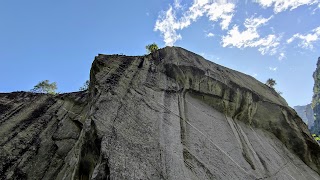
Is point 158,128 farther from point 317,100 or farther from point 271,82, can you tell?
point 317,100

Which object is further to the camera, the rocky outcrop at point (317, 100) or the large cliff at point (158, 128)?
the rocky outcrop at point (317, 100)

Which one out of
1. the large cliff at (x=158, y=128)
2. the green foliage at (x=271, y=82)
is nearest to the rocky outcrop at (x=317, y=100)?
the green foliage at (x=271, y=82)

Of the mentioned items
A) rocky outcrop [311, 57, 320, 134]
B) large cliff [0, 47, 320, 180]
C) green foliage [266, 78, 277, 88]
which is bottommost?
large cliff [0, 47, 320, 180]

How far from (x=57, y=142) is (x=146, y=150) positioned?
6.73m

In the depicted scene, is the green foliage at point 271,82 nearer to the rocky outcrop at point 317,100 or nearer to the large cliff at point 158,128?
the large cliff at point 158,128

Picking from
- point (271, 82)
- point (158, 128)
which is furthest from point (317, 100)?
point (158, 128)

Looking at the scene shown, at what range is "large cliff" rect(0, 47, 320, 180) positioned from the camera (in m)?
8.91

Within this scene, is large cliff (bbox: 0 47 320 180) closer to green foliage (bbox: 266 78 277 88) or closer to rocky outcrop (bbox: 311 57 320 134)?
green foliage (bbox: 266 78 277 88)

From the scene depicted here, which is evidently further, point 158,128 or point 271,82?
point 271,82

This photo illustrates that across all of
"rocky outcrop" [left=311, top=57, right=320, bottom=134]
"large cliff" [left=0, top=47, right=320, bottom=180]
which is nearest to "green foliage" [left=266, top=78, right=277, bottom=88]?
"large cliff" [left=0, top=47, right=320, bottom=180]

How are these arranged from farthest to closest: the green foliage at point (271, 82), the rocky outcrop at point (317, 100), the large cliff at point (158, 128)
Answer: the rocky outcrop at point (317, 100)
the green foliage at point (271, 82)
the large cliff at point (158, 128)

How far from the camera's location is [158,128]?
1003 cm

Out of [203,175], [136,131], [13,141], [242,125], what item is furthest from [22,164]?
[242,125]

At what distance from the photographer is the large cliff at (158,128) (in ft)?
29.2
